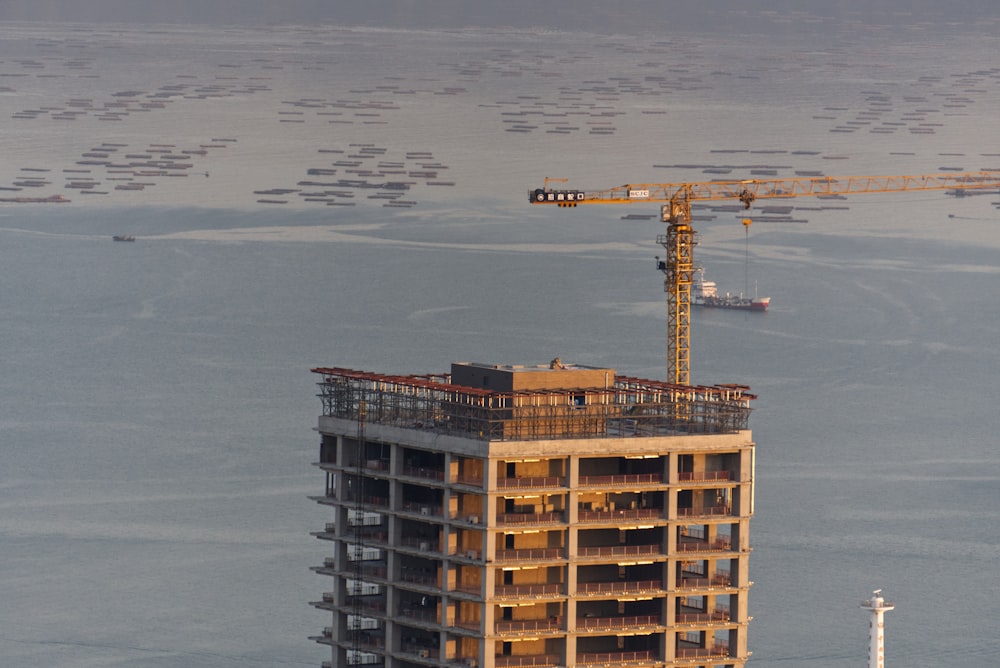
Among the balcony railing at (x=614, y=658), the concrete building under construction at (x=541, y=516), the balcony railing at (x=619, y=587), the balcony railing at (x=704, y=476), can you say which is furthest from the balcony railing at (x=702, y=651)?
the balcony railing at (x=704, y=476)

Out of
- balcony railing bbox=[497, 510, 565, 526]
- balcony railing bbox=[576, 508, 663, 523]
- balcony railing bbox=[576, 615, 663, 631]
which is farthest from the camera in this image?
balcony railing bbox=[576, 615, 663, 631]

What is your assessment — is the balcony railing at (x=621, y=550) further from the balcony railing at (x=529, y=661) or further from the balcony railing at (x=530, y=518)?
the balcony railing at (x=529, y=661)

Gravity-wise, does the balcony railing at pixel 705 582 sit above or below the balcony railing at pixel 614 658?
above

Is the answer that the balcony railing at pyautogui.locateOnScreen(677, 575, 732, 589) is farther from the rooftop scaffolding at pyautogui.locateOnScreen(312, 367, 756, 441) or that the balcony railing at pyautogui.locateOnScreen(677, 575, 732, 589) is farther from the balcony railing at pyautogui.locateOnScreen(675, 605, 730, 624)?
the rooftop scaffolding at pyautogui.locateOnScreen(312, 367, 756, 441)

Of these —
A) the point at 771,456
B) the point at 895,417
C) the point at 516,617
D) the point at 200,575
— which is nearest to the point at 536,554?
the point at 516,617

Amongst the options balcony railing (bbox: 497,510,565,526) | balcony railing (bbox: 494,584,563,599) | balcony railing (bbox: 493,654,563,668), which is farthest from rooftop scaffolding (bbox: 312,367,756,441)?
balcony railing (bbox: 493,654,563,668)
